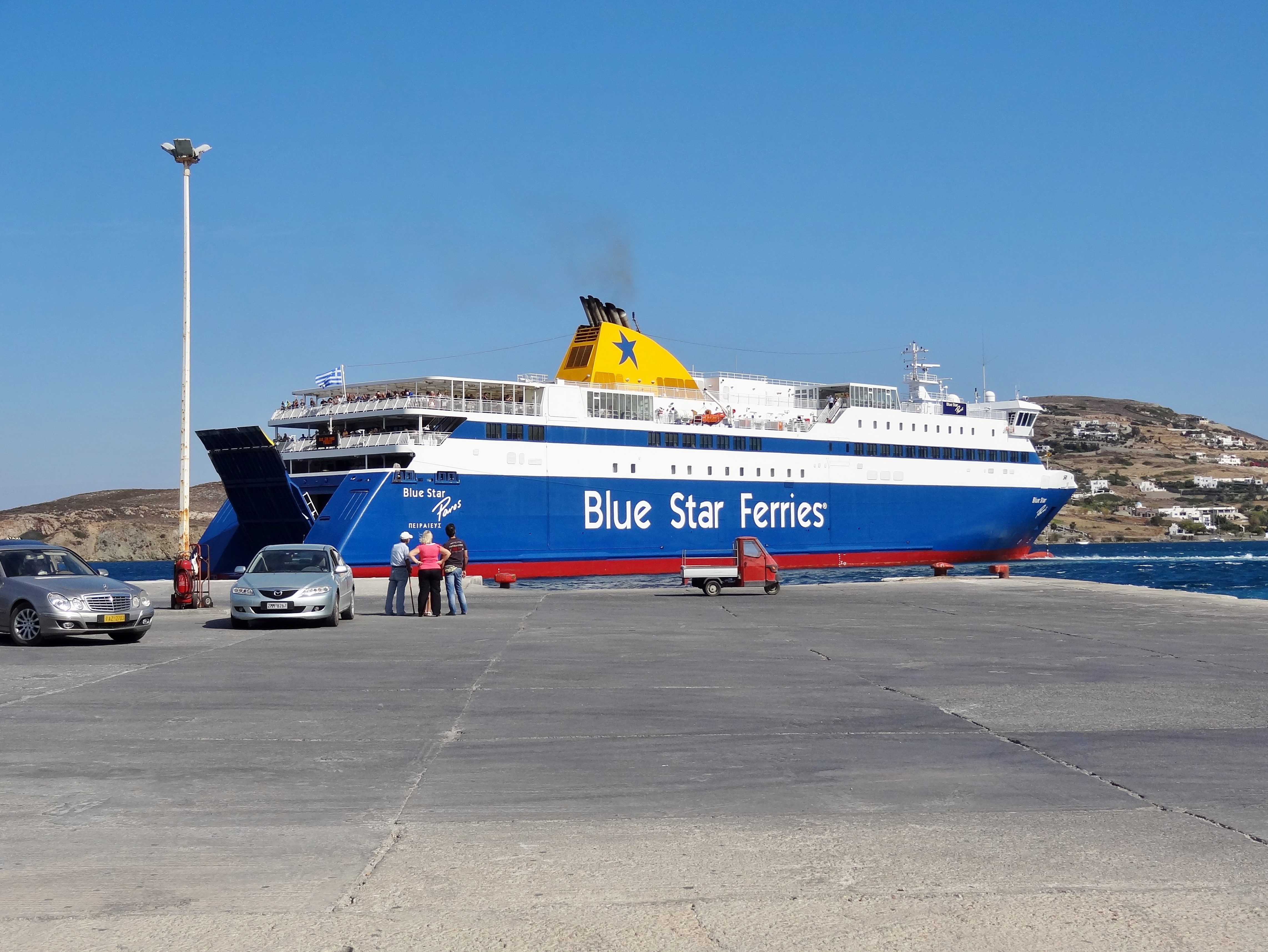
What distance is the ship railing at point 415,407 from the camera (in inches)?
1948

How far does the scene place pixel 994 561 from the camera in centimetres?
7388

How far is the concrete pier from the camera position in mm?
5141

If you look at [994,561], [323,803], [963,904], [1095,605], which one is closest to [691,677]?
[323,803]

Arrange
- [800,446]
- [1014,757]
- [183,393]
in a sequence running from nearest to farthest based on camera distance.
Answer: [1014,757], [183,393], [800,446]

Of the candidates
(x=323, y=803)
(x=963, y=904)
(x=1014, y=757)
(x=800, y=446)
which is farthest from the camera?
(x=800, y=446)

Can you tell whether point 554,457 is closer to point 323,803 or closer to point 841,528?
point 841,528

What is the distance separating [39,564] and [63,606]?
1.68m

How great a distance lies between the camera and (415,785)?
785 centimetres

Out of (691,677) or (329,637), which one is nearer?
(691,677)

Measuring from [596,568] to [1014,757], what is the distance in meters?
44.7

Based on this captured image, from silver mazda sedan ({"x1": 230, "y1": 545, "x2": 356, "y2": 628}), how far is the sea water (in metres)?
8.25

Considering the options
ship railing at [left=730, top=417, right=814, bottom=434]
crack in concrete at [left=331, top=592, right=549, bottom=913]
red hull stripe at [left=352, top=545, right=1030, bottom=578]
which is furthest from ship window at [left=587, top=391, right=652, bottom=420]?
crack in concrete at [left=331, top=592, right=549, bottom=913]

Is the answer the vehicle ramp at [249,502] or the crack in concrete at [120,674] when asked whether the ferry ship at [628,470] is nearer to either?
the vehicle ramp at [249,502]

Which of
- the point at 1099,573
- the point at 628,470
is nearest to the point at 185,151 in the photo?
the point at 628,470
